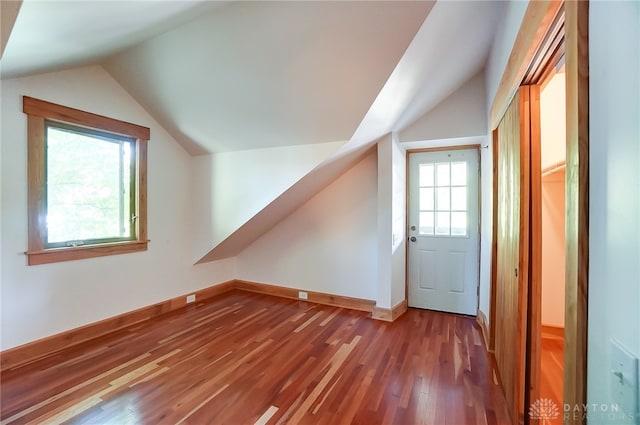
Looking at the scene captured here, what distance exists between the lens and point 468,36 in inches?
86.4

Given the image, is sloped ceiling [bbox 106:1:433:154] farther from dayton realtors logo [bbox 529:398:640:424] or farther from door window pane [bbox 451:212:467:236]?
dayton realtors logo [bbox 529:398:640:424]

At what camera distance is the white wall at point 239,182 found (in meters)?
3.00

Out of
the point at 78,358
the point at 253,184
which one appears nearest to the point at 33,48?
the point at 253,184

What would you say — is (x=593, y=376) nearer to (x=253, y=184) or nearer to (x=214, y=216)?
(x=253, y=184)

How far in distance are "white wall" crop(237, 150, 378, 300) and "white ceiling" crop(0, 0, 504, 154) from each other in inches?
35.6

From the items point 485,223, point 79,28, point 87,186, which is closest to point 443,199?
point 485,223

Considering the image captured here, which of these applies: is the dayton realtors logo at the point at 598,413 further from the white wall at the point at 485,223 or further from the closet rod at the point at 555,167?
the white wall at the point at 485,223

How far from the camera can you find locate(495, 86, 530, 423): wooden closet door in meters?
1.60

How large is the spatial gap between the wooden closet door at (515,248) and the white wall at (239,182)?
1.43 m

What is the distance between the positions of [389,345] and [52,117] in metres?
3.64

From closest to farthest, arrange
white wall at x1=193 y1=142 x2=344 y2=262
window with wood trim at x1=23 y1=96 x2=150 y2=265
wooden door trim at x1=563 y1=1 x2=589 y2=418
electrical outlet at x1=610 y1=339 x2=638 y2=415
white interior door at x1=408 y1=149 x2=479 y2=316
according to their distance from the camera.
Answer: electrical outlet at x1=610 y1=339 x2=638 y2=415 < wooden door trim at x1=563 y1=1 x2=589 y2=418 < window with wood trim at x1=23 y1=96 x2=150 y2=265 < white wall at x1=193 y1=142 x2=344 y2=262 < white interior door at x1=408 y1=149 x2=479 y2=316

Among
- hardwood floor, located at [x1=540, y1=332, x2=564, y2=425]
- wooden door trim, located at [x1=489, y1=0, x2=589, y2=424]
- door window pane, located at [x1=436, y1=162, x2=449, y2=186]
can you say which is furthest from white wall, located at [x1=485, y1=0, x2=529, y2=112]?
hardwood floor, located at [x1=540, y1=332, x2=564, y2=425]

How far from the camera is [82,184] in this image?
276 centimetres

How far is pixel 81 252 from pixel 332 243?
2690mm
